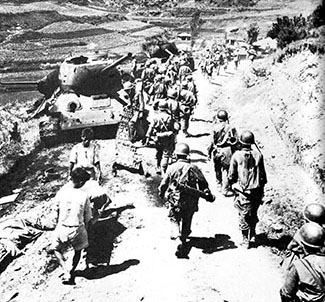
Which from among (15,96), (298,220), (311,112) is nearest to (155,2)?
(15,96)

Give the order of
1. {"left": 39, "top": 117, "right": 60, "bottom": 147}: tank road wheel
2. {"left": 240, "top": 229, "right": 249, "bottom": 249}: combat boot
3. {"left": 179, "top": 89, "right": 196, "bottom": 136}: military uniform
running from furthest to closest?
{"left": 39, "top": 117, "right": 60, "bottom": 147}: tank road wheel, {"left": 179, "top": 89, "right": 196, "bottom": 136}: military uniform, {"left": 240, "top": 229, "right": 249, "bottom": 249}: combat boot

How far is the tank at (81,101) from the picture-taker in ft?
47.3

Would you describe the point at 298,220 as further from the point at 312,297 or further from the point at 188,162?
the point at 312,297

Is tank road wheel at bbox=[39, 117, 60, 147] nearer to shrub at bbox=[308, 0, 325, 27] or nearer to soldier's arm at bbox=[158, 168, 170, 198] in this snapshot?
soldier's arm at bbox=[158, 168, 170, 198]

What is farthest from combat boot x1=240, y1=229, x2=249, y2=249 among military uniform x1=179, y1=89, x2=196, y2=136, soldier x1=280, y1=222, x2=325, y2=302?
military uniform x1=179, y1=89, x2=196, y2=136

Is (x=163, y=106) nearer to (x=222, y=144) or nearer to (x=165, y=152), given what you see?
(x=165, y=152)

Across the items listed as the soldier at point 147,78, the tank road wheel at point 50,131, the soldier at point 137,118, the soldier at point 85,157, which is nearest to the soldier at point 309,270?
the soldier at point 85,157

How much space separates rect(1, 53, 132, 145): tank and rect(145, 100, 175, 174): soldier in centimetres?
436

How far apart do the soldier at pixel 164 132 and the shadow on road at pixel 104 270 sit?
3.35m

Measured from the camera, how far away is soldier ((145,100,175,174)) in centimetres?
1012

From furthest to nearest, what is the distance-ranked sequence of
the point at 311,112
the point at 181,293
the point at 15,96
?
the point at 15,96 < the point at 311,112 < the point at 181,293

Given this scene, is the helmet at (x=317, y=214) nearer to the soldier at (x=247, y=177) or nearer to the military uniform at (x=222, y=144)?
the soldier at (x=247, y=177)

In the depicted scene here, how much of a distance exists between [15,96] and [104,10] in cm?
4483

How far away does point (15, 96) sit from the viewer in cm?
2550
